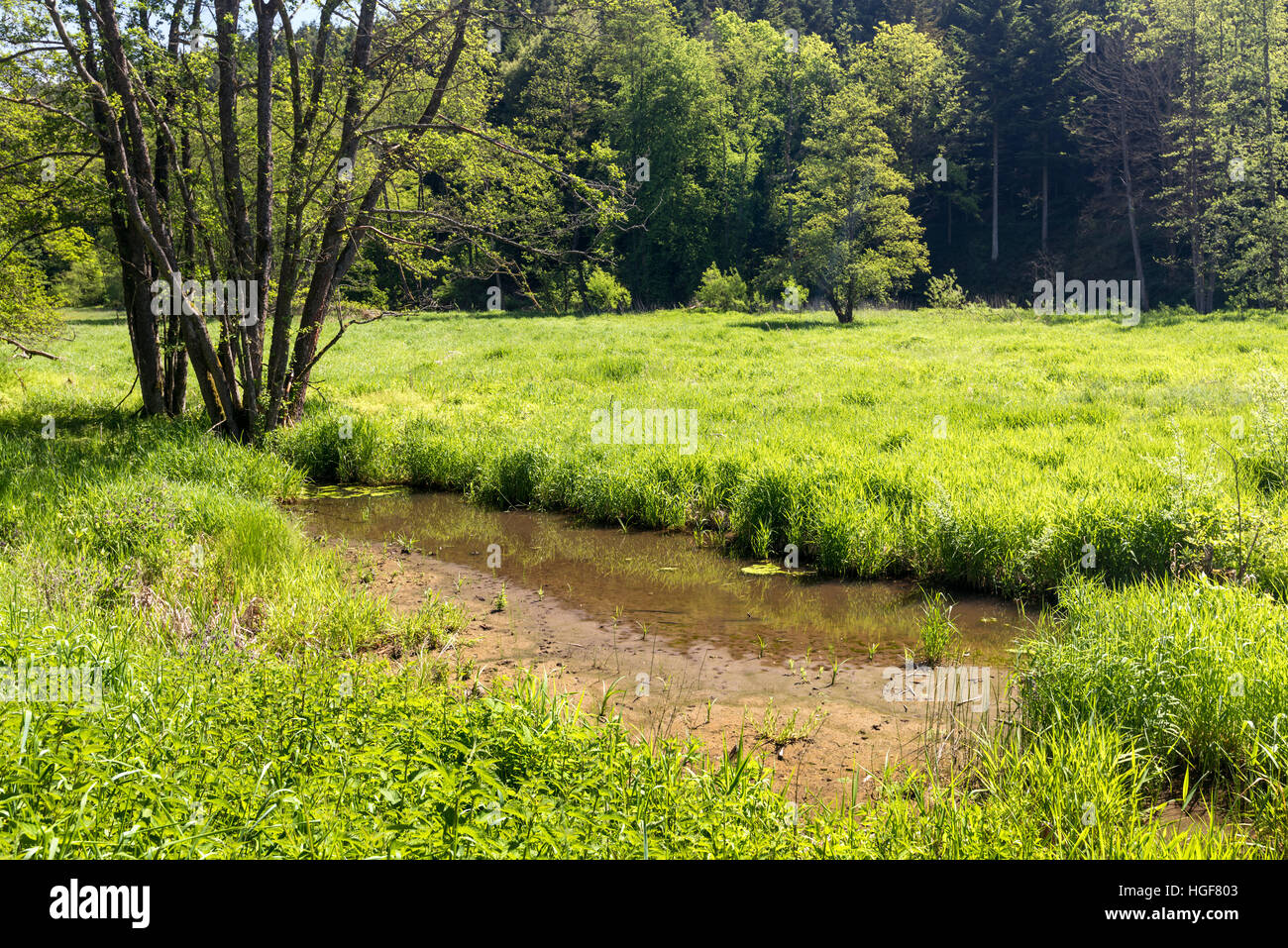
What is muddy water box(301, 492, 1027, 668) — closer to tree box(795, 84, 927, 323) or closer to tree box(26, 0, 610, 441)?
tree box(26, 0, 610, 441)

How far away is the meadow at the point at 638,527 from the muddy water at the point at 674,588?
0.51 metres

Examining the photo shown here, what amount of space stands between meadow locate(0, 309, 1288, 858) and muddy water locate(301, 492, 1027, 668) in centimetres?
51

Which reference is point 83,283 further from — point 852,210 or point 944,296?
point 944,296

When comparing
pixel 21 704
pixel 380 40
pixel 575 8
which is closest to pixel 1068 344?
pixel 575 8

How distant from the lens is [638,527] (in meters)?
11.0

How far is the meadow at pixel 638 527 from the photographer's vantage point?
357 cm

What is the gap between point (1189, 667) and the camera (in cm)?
514

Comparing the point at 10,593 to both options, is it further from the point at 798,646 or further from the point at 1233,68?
the point at 1233,68

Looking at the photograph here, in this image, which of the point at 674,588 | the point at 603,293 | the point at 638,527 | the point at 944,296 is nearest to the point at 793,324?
the point at 944,296

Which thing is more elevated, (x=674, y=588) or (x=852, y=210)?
(x=852, y=210)

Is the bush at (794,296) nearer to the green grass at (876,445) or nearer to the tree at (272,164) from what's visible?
the green grass at (876,445)

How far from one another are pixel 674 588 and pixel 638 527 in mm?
2227

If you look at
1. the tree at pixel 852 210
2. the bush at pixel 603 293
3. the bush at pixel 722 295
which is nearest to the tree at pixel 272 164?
the tree at pixel 852 210
